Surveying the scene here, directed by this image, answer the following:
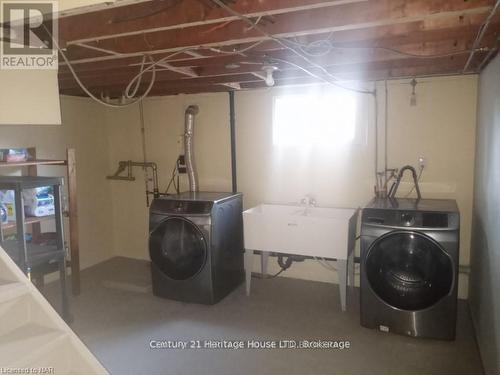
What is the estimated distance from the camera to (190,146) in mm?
3963

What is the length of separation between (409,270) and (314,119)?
1.62 meters

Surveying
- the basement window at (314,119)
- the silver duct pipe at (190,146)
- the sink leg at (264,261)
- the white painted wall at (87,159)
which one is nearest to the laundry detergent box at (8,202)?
the white painted wall at (87,159)

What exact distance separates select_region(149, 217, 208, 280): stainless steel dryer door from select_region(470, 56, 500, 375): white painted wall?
2.03m

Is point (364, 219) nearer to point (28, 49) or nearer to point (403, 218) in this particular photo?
point (403, 218)

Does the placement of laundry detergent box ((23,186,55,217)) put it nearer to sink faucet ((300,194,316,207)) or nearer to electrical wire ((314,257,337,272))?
sink faucet ((300,194,316,207))

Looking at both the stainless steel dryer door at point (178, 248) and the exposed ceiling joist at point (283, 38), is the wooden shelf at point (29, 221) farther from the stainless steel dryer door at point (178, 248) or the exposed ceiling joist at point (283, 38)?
the exposed ceiling joist at point (283, 38)

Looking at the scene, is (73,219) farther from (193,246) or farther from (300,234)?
(300,234)

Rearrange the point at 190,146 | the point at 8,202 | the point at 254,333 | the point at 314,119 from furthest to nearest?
the point at 190,146
the point at 314,119
the point at 8,202
the point at 254,333

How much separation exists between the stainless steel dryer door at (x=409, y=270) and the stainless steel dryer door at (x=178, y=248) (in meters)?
1.38

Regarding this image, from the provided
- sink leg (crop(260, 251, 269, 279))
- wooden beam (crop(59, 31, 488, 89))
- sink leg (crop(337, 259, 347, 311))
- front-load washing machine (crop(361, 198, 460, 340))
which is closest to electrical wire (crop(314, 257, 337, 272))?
sink leg (crop(260, 251, 269, 279))

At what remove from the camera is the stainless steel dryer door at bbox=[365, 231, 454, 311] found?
266 centimetres

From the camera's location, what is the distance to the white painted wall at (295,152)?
3.25 meters


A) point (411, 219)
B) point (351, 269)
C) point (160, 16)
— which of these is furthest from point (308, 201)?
point (160, 16)

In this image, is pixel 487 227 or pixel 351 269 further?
pixel 351 269
